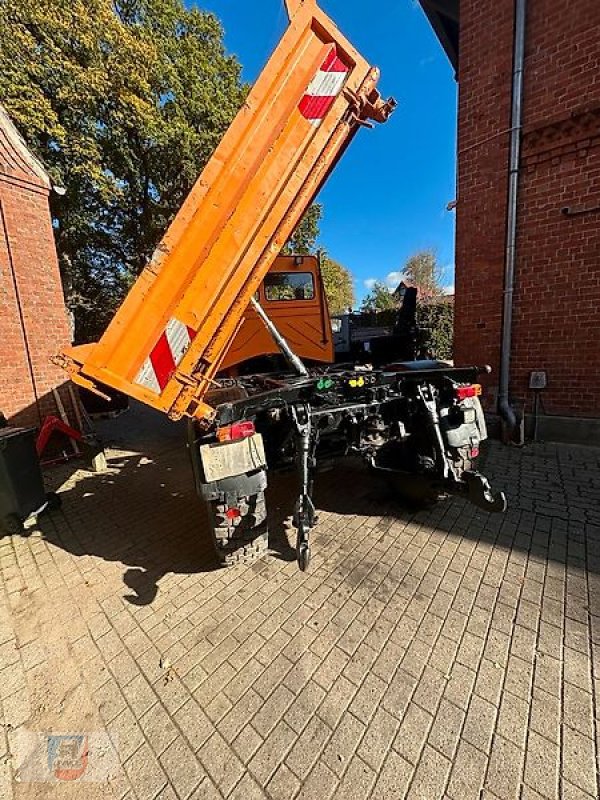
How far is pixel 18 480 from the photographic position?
343 centimetres

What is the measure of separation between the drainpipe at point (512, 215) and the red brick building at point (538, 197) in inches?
2.8

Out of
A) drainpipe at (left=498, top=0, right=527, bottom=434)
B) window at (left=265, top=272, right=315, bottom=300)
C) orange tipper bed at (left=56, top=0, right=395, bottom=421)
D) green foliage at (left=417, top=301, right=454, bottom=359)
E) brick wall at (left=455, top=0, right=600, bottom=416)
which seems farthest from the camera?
green foliage at (left=417, top=301, right=454, bottom=359)

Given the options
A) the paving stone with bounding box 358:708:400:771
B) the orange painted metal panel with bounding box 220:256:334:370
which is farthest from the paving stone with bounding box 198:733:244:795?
the orange painted metal panel with bounding box 220:256:334:370

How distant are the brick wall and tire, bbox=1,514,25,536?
260 inches

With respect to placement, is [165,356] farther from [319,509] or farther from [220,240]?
[319,509]

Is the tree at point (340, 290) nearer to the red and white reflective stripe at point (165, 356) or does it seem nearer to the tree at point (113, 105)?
the tree at point (113, 105)

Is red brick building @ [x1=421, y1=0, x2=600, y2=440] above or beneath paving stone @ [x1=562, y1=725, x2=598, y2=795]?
above

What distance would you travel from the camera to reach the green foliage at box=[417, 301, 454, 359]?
43.6ft

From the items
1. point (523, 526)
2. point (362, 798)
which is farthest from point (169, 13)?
point (362, 798)

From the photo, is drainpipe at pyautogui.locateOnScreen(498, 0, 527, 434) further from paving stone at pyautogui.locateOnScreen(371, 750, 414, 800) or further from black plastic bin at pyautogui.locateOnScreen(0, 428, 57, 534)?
black plastic bin at pyautogui.locateOnScreen(0, 428, 57, 534)

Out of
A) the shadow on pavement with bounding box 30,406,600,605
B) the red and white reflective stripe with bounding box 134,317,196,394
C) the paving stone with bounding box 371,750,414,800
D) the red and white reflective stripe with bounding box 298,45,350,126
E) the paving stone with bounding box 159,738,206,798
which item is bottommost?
the paving stone with bounding box 371,750,414,800

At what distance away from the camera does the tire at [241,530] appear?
2504 mm

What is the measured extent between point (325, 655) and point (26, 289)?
6.29 metres

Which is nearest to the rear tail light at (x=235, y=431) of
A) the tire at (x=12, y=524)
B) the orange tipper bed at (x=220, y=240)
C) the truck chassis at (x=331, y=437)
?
the truck chassis at (x=331, y=437)
